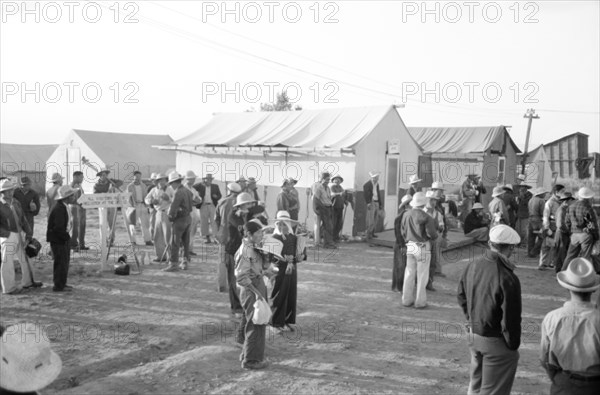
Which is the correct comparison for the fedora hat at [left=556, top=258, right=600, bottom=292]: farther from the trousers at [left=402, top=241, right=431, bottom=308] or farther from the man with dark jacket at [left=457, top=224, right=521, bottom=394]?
the trousers at [left=402, top=241, right=431, bottom=308]

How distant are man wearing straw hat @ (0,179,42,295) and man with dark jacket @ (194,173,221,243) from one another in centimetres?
540

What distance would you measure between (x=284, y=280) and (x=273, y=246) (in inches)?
31.5

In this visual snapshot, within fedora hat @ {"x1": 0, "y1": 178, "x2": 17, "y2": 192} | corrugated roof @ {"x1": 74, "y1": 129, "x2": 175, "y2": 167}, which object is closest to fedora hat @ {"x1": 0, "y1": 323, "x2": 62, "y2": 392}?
fedora hat @ {"x1": 0, "y1": 178, "x2": 17, "y2": 192}

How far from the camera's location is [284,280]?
7.39 metres

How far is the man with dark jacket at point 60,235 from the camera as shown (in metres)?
8.98

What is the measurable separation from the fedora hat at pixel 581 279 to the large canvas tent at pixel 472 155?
2032cm

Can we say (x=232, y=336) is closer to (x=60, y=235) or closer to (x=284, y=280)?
(x=284, y=280)

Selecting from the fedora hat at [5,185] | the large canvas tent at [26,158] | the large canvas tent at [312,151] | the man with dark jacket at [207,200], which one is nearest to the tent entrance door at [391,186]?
the large canvas tent at [312,151]

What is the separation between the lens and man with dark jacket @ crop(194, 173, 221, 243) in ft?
46.2

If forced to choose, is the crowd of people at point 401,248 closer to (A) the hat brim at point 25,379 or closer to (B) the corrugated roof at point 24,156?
(A) the hat brim at point 25,379

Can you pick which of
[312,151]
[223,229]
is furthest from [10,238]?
[312,151]

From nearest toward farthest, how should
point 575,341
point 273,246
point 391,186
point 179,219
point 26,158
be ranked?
point 575,341, point 273,246, point 179,219, point 391,186, point 26,158

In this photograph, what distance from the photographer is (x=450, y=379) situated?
6016mm

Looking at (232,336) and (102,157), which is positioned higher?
(102,157)
